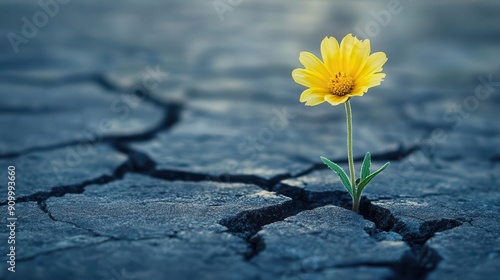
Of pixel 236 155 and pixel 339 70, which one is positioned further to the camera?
pixel 236 155

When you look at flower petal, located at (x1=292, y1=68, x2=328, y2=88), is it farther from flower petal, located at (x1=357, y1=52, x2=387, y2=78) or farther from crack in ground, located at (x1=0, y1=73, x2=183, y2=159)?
crack in ground, located at (x1=0, y1=73, x2=183, y2=159)

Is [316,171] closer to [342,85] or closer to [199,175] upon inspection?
[199,175]

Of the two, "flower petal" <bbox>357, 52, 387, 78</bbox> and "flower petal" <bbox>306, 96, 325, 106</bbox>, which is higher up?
"flower petal" <bbox>357, 52, 387, 78</bbox>
